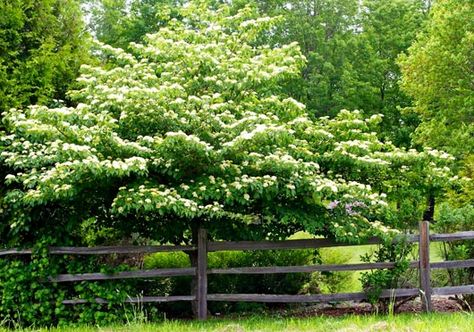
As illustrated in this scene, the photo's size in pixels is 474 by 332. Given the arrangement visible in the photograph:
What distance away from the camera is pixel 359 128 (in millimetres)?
8875

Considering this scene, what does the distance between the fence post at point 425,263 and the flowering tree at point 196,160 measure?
0.57m

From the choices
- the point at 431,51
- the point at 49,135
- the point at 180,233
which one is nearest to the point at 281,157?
the point at 180,233

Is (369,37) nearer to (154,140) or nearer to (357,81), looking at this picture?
(357,81)

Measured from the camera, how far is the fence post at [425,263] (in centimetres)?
806

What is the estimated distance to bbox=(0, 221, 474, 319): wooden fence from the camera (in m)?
7.58

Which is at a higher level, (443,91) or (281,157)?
(443,91)

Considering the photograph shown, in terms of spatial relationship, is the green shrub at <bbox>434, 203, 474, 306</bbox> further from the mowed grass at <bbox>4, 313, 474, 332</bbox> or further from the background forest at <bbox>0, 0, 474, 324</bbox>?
the mowed grass at <bbox>4, 313, 474, 332</bbox>

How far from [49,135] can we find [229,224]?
8.80ft

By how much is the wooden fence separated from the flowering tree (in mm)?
245

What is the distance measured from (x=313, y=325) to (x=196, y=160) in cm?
248

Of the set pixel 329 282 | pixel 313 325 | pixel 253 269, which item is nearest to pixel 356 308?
pixel 329 282

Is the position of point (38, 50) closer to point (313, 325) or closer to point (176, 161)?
point (176, 161)

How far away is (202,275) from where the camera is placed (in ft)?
25.8

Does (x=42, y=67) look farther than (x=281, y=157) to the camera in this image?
Yes
